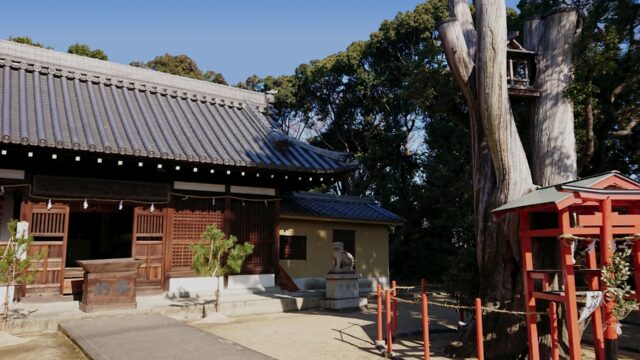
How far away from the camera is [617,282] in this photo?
203 inches

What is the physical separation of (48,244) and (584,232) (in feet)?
32.0

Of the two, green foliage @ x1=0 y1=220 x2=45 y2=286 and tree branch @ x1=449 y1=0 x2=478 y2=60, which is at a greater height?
tree branch @ x1=449 y1=0 x2=478 y2=60

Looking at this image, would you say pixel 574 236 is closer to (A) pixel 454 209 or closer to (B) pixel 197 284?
(B) pixel 197 284

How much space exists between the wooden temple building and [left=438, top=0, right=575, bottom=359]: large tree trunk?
5.34m

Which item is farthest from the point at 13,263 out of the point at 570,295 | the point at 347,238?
the point at 347,238

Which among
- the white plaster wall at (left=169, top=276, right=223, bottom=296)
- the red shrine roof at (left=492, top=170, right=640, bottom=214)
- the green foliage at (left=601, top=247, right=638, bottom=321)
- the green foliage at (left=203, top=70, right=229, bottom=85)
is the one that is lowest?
the white plaster wall at (left=169, top=276, right=223, bottom=296)

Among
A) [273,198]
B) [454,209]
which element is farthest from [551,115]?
[454,209]

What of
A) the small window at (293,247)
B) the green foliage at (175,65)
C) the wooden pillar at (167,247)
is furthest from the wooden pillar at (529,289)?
the green foliage at (175,65)

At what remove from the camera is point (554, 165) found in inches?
272

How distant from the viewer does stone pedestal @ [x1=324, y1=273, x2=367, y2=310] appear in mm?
11102

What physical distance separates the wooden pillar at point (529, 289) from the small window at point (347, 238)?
9469mm

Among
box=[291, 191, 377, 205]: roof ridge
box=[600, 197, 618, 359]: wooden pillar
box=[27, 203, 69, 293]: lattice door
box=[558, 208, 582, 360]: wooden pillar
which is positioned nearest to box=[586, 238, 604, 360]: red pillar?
box=[600, 197, 618, 359]: wooden pillar

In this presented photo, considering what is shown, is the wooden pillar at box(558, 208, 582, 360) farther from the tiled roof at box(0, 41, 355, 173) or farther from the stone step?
the tiled roof at box(0, 41, 355, 173)

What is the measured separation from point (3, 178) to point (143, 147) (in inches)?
107
